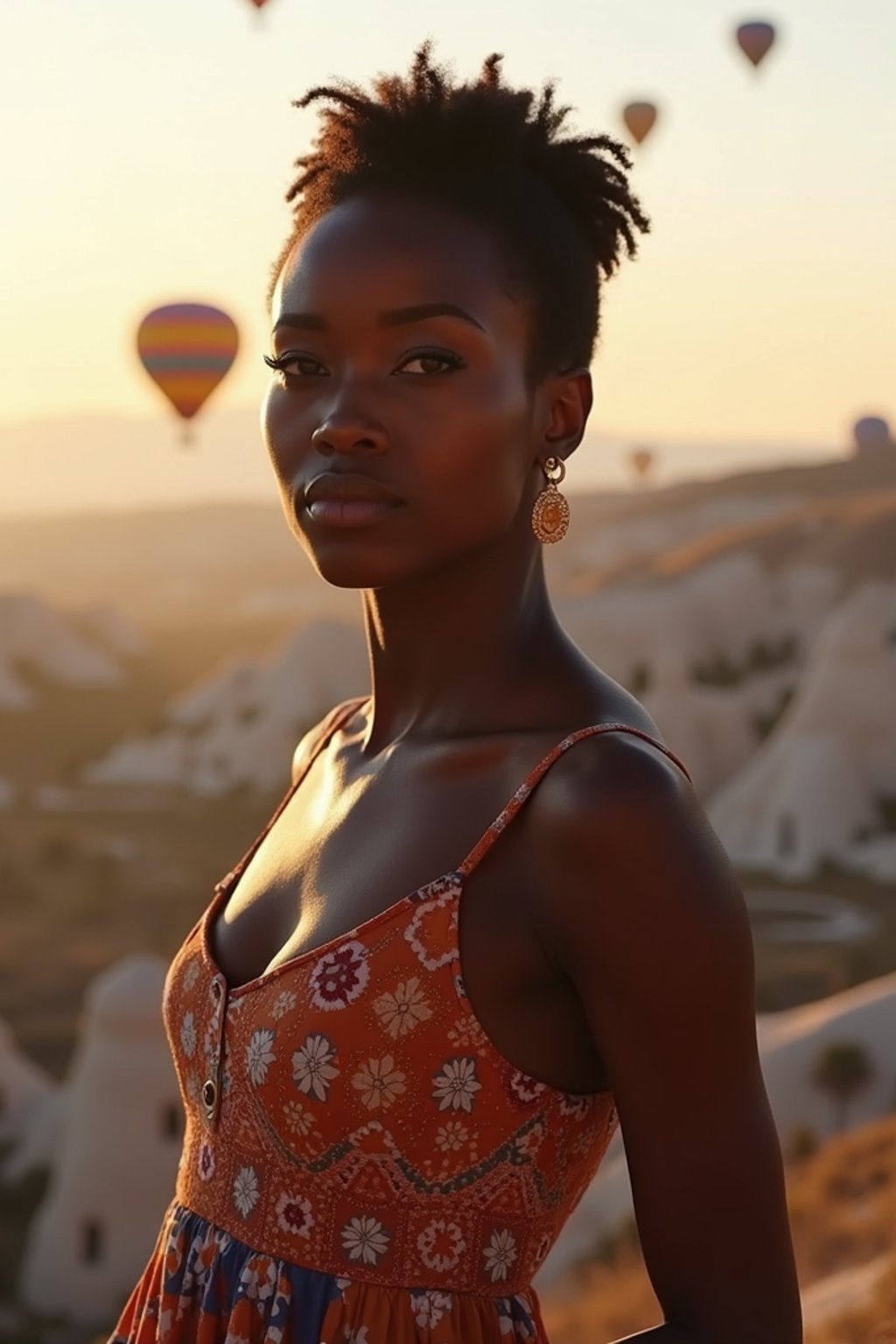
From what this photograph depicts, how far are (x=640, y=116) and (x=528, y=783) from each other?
136 ft

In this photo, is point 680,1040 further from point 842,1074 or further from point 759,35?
point 759,35

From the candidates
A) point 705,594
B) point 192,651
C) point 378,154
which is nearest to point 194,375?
point 705,594

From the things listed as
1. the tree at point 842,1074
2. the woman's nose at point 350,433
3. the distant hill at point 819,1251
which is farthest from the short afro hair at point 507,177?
the tree at point 842,1074

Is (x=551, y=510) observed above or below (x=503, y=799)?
above

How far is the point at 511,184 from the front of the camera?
84.2 inches

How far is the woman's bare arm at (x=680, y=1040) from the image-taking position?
1.79 m

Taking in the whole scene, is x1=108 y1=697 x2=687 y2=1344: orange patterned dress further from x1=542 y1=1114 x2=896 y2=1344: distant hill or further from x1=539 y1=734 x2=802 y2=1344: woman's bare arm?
x1=542 y1=1114 x2=896 y2=1344: distant hill

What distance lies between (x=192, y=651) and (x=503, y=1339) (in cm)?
6687

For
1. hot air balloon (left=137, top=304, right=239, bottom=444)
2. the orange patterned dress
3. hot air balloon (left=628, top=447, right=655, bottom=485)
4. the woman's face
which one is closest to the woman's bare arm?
the orange patterned dress

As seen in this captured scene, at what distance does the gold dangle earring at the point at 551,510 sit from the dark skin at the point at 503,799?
0.02 metres

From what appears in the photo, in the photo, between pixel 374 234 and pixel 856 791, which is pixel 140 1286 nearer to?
pixel 374 234

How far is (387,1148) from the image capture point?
1952 millimetres

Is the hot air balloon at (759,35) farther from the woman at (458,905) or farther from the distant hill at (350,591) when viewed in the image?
the woman at (458,905)

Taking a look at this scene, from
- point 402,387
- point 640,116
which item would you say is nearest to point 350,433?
point 402,387
